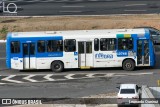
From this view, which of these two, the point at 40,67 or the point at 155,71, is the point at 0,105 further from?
the point at 155,71

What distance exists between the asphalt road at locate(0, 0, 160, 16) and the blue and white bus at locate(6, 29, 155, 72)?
74.6 ft

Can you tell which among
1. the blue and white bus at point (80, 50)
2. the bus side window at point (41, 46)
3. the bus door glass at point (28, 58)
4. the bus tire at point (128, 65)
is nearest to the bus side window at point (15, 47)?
the blue and white bus at point (80, 50)

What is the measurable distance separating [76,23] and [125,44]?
16.9 meters

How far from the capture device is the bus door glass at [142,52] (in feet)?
120

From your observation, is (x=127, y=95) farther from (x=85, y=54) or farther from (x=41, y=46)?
(x=41, y=46)

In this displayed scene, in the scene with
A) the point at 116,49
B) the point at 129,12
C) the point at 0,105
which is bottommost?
the point at 0,105

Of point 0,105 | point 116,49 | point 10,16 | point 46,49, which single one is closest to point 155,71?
point 116,49

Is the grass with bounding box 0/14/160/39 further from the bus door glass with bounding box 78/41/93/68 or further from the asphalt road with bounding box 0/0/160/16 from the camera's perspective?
the bus door glass with bounding box 78/41/93/68

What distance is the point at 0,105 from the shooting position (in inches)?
1065

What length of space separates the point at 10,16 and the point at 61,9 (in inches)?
274

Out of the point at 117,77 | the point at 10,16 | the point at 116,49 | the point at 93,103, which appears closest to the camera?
the point at 93,103

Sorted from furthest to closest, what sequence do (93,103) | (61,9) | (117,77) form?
(61,9) < (117,77) < (93,103)

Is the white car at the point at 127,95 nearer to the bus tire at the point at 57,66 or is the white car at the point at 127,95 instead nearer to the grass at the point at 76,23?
the bus tire at the point at 57,66

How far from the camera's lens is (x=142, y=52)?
3669 centimetres
